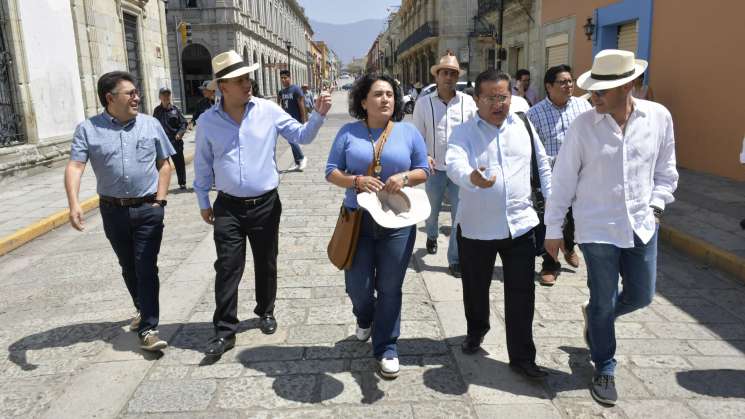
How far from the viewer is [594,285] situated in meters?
3.04

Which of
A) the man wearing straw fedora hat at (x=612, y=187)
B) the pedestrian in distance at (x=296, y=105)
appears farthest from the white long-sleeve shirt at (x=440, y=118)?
the pedestrian in distance at (x=296, y=105)

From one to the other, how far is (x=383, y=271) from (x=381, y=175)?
0.57 m

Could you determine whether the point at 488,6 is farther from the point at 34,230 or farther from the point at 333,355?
the point at 333,355

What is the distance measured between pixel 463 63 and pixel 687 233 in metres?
31.7

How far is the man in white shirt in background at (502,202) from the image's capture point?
321 cm

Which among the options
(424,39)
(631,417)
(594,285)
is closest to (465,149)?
(594,285)

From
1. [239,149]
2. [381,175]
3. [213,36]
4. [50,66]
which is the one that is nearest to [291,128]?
[239,149]

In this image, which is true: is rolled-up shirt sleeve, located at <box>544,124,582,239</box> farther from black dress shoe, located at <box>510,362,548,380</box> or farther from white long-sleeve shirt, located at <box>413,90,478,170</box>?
white long-sleeve shirt, located at <box>413,90,478,170</box>

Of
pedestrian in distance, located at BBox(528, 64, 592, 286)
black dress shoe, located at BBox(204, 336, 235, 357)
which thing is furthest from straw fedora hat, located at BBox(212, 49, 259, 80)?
pedestrian in distance, located at BBox(528, 64, 592, 286)

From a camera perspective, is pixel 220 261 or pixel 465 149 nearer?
pixel 465 149

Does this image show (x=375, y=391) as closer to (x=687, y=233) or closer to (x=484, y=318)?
(x=484, y=318)

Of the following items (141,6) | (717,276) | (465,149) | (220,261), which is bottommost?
(717,276)

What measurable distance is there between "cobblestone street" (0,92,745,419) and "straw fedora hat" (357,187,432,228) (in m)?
0.98

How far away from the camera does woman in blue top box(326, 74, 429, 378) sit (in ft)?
10.7
